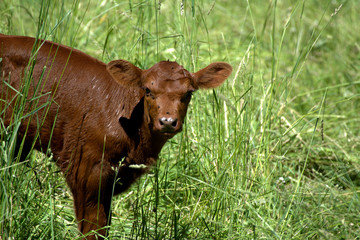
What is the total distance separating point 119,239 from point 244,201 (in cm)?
95

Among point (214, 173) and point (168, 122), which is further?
point (214, 173)

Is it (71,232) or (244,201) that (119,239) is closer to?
(71,232)

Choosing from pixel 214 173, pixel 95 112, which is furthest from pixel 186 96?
pixel 214 173

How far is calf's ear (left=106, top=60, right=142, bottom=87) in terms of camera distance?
410cm

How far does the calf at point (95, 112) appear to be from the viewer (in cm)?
411

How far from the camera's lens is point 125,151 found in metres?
4.20

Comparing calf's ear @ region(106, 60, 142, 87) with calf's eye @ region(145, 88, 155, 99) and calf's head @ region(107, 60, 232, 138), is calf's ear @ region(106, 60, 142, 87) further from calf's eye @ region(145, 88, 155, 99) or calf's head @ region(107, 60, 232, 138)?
calf's eye @ region(145, 88, 155, 99)

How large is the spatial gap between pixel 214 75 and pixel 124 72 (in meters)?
0.70

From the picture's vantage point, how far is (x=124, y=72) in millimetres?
4141

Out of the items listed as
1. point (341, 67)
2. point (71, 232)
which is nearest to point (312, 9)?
point (341, 67)

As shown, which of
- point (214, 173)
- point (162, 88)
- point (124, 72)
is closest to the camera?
point (162, 88)

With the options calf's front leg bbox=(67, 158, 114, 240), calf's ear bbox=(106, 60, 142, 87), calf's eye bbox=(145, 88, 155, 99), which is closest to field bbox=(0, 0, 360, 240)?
calf's front leg bbox=(67, 158, 114, 240)

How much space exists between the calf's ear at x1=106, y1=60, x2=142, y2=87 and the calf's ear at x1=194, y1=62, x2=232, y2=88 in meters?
0.47

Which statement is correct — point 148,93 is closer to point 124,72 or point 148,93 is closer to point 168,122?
point 124,72
